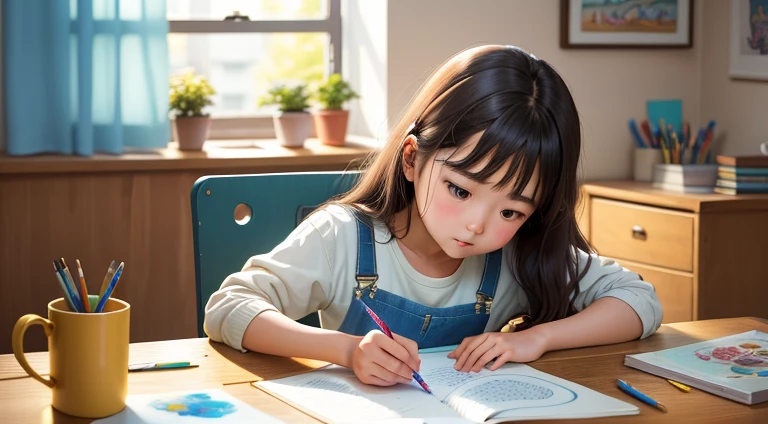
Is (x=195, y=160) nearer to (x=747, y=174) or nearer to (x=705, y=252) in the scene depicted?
(x=705, y=252)

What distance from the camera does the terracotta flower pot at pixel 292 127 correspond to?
9.63 feet

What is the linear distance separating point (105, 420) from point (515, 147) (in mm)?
602

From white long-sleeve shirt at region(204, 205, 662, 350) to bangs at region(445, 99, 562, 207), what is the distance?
25 cm

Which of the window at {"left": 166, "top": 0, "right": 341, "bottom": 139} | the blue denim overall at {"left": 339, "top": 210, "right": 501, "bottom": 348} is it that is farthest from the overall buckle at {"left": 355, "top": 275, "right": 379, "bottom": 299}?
the window at {"left": 166, "top": 0, "right": 341, "bottom": 139}

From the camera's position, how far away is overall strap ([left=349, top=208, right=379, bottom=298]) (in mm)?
1431

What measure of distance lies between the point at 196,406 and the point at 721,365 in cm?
64

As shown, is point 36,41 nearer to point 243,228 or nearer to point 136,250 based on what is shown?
point 136,250

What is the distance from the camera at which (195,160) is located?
8.71 ft

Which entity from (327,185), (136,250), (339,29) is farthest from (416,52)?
(327,185)

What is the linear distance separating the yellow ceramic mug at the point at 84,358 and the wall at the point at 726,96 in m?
2.49

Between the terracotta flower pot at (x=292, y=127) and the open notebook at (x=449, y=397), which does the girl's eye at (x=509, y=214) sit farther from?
the terracotta flower pot at (x=292, y=127)

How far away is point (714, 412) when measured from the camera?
1049mm

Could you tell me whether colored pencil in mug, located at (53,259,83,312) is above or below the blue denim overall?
above

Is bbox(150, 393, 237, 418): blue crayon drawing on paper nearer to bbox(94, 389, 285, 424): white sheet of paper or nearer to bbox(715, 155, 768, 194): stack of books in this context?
bbox(94, 389, 285, 424): white sheet of paper
